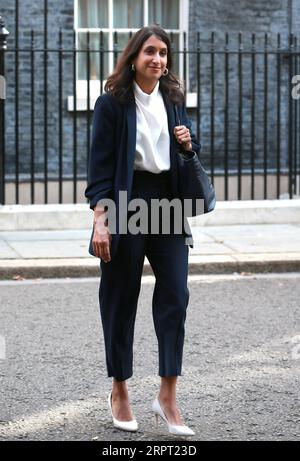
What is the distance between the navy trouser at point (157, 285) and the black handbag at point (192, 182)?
0.08 meters

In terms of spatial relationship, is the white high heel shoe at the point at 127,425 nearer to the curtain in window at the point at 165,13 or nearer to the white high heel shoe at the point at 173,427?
the white high heel shoe at the point at 173,427

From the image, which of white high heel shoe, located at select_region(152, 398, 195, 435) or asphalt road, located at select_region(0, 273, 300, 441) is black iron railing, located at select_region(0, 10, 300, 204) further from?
white high heel shoe, located at select_region(152, 398, 195, 435)

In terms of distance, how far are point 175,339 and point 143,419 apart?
1.79 ft

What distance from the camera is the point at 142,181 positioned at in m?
5.00

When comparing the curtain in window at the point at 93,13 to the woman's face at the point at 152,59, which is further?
the curtain in window at the point at 93,13

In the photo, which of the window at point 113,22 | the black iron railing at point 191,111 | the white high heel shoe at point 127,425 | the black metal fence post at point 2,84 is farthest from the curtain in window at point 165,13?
the white high heel shoe at point 127,425

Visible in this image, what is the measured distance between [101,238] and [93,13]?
33.7 ft

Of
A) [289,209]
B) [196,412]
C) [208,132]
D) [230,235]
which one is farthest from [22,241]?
[196,412]

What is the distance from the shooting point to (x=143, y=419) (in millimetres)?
5359

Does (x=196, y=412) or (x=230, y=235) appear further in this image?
(x=230, y=235)

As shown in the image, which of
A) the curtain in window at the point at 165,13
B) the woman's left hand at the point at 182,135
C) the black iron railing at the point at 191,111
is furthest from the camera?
the curtain in window at the point at 165,13

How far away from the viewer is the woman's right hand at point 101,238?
4.95 m

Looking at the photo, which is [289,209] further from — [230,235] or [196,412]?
[196,412]

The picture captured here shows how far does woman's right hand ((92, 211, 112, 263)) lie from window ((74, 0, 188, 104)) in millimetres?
9666
